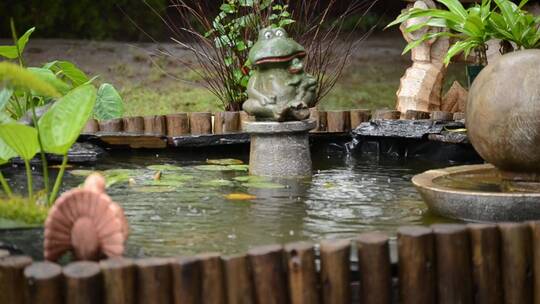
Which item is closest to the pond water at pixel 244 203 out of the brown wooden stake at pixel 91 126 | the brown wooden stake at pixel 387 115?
the brown wooden stake at pixel 91 126

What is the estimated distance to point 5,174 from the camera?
4.99m

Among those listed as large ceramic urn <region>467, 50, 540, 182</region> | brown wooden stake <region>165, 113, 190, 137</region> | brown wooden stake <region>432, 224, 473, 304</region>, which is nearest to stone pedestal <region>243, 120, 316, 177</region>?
large ceramic urn <region>467, 50, 540, 182</region>

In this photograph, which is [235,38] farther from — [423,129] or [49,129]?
[49,129]

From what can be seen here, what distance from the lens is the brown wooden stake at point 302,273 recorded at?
10.3 ft

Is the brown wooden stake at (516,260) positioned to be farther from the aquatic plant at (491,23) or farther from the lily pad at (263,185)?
the aquatic plant at (491,23)

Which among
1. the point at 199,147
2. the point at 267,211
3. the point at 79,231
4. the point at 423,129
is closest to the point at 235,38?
the point at 199,147

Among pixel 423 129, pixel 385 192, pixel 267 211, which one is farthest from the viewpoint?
pixel 423 129

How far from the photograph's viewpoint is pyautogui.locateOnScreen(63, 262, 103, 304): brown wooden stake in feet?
9.72

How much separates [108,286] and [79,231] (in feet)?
1.01

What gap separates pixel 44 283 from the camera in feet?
9.73

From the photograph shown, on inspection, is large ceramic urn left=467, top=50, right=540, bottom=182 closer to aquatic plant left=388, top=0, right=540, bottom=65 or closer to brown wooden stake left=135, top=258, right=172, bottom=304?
aquatic plant left=388, top=0, right=540, bottom=65

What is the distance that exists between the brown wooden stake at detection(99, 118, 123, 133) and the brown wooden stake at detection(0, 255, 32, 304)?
298cm

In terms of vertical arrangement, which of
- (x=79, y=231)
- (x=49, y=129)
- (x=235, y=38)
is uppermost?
(x=235, y=38)

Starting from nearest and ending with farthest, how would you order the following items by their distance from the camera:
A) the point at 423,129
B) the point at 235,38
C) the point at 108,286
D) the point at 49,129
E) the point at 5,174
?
the point at 108,286 → the point at 49,129 → the point at 5,174 → the point at 423,129 → the point at 235,38
